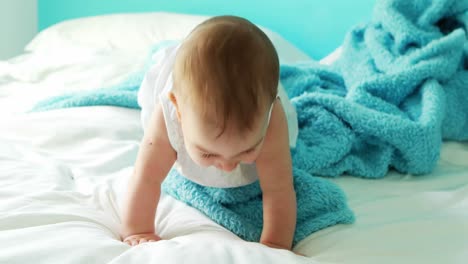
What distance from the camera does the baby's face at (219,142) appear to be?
62 centimetres

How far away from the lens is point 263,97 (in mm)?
625

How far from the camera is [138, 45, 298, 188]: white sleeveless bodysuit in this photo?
800mm

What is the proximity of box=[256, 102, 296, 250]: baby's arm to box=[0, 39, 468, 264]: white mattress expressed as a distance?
0.04m

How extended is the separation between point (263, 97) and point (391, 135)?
1.47 ft

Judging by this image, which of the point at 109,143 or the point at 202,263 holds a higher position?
the point at 202,263

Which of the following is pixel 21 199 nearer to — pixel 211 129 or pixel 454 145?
pixel 211 129

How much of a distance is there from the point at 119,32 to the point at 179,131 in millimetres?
1453

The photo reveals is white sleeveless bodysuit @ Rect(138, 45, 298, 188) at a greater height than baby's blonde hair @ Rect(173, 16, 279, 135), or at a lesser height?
lesser

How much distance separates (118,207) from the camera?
851 millimetres

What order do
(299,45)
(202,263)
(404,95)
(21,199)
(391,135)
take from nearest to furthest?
(202,263) < (21,199) < (391,135) < (404,95) < (299,45)

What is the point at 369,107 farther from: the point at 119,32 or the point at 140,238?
the point at 119,32

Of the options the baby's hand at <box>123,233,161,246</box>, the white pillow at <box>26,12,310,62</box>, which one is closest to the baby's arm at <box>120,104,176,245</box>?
the baby's hand at <box>123,233,161,246</box>

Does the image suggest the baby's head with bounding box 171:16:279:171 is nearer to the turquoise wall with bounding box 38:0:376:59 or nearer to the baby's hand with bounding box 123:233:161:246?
the baby's hand with bounding box 123:233:161:246

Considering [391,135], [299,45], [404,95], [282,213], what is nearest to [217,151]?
[282,213]
